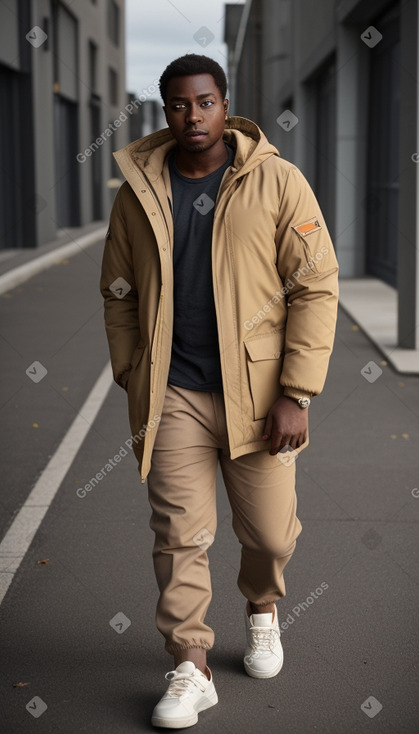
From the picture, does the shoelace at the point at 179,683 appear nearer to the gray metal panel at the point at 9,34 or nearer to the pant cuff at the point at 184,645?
the pant cuff at the point at 184,645

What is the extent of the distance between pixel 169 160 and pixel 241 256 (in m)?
0.45

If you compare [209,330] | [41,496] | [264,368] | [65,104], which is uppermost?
[65,104]

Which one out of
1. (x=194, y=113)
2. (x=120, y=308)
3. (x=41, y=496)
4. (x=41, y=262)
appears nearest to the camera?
(x=194, y=113)

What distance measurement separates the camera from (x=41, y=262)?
22266 mm

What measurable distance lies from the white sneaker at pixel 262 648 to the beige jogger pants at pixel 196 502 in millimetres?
264

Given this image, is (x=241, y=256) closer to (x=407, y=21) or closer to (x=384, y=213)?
(x=407, y=21)

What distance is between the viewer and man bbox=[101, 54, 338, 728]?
3.42 metres

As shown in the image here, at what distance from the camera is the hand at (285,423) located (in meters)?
3.47

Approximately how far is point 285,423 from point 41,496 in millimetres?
2918

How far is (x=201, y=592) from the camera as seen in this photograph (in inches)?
142

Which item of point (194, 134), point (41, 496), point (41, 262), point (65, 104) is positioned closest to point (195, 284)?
point (194, 134)

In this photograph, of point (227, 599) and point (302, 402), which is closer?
point (302, 402)

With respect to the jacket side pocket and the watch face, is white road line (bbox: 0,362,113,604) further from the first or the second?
the watch face

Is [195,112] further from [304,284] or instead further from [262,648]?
[262,648]
